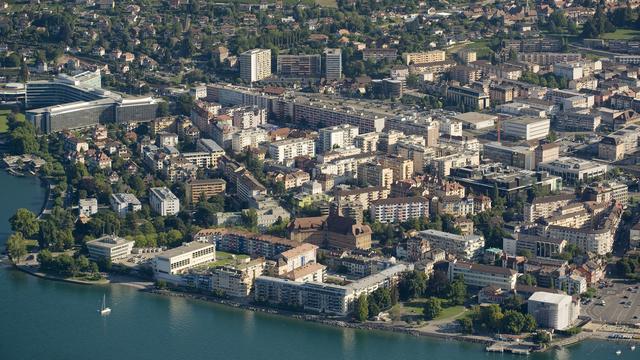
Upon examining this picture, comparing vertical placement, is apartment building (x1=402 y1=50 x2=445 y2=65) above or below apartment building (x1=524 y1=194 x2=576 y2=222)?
above

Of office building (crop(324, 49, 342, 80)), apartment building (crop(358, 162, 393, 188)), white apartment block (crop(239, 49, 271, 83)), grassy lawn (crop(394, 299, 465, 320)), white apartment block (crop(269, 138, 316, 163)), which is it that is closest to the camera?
grassy lawn (crop(394, 299, 465, 320))

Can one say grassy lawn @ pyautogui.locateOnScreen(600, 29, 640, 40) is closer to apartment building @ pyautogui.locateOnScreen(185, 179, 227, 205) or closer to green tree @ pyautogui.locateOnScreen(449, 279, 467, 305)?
apartment building @ pyautogui.locateOnScreen(185, 179, 227, 205)

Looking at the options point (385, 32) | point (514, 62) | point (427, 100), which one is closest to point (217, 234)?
point (427, 100)

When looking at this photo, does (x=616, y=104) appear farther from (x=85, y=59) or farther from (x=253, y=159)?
(x=85, y=59)

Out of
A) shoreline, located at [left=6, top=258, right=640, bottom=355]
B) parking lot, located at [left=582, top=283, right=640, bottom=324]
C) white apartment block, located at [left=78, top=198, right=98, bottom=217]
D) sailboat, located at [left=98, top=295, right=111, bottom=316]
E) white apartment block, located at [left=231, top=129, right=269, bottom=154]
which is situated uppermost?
white apartment block, located at [left=231, top=129, right=269, bottom=154]

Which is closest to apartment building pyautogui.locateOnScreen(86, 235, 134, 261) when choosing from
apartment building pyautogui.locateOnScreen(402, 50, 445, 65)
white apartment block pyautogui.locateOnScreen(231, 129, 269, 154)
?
white apartment block pyautogui.locateOnScreen(231, 129, 269, 154)

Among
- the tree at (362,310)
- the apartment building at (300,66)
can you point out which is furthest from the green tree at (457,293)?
the apartment building at (300,66)

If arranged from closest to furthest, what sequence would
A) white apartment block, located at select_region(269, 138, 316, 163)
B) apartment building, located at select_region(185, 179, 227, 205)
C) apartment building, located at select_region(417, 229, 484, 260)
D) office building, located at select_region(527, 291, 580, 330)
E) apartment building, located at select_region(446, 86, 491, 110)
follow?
1. office building, located at select_region(527, 291, 580, 330)
2. apartment building, located at select_region(417, 229, 484, 260)
3. apartment building, located at select_region(185, 179, 227, 205)
4. white apartment block, located at select_region(269, 138, 316, 163)
5. apartment building, located at select_region(446, 86, 491, 110)

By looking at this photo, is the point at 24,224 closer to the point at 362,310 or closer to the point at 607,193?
the point at 362,310
